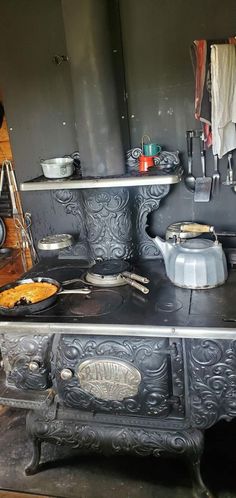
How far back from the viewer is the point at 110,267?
165 cm

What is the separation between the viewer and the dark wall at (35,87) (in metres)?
1.72

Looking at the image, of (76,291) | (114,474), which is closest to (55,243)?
(76,291)

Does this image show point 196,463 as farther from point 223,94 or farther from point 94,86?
Answer: point 94,86

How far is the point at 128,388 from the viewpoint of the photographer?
4.45 feet

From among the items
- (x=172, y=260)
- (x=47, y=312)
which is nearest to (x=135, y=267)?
(x=172, y=260)

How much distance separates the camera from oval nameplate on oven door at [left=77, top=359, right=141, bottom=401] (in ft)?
4.41

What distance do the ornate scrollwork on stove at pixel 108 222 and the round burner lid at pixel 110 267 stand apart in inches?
1.7

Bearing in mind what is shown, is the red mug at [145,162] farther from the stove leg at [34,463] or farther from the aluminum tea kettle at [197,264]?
the stove leg at [34,463]

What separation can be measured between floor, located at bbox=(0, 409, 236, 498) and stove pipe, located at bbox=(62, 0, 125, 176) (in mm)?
1159

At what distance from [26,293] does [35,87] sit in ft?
2.95

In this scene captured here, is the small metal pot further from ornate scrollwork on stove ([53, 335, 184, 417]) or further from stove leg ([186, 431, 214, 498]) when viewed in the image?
stove leg ([186, 431, 214, 498])

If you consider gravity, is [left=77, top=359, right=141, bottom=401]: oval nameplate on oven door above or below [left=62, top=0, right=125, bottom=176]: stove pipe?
below

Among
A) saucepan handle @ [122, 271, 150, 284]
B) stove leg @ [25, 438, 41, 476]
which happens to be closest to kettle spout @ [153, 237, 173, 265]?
saucepan handle @ [122, 271, 150, 284]

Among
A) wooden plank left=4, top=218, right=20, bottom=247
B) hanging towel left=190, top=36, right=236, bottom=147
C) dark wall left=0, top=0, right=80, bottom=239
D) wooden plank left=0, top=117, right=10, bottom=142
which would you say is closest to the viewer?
hanging towel left=190, top=36, right=236, bottom=147
